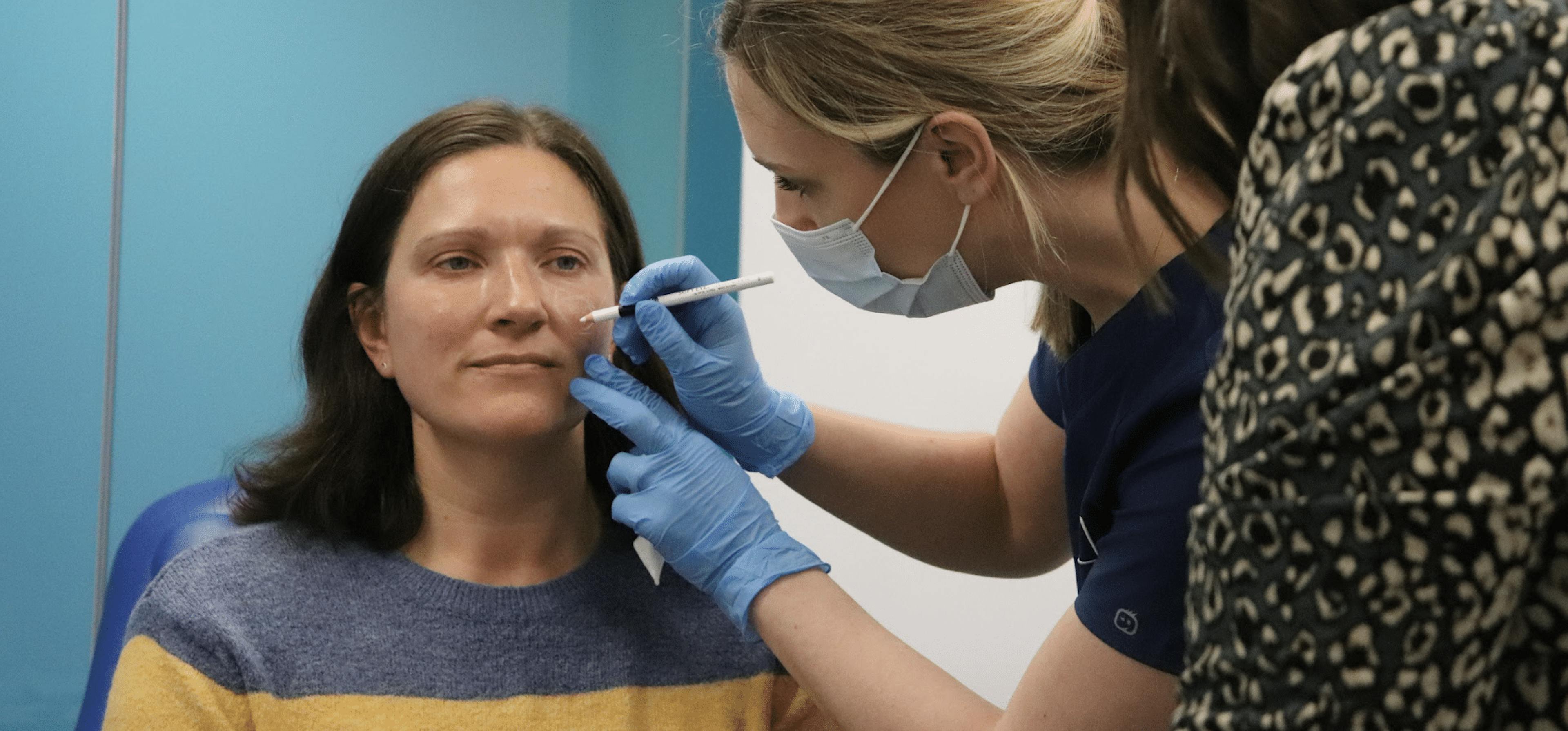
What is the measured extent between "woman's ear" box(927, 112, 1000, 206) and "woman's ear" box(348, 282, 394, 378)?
0.72m

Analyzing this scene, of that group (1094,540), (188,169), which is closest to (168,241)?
(188,169)

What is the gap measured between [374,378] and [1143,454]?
3.16ft

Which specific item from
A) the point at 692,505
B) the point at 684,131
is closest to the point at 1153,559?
the point at 692,505

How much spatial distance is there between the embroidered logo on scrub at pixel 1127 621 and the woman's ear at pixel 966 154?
0.45 meters

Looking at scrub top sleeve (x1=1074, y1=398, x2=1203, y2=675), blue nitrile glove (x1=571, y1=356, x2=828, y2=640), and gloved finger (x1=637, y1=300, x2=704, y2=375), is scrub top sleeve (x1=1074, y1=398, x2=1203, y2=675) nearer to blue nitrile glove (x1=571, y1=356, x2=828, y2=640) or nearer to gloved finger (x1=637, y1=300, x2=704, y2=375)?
blue nitrile glove (x1=571, y1=356, x2=828, y2=640)

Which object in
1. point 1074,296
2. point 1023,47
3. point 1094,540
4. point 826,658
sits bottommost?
point 826,658

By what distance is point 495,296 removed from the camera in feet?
4.83

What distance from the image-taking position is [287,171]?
7.88 feet

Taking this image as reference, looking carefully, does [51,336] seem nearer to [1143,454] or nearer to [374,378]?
[374,378]

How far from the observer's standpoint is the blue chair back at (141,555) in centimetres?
165

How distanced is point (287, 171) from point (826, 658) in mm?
1595

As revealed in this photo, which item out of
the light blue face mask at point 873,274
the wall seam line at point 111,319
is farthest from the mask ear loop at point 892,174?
the wall seam line at point 111,319

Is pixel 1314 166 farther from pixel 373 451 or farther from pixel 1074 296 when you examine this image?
pixel 373 451

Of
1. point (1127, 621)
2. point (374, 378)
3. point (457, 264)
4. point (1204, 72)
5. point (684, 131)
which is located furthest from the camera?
point (684, 131)
